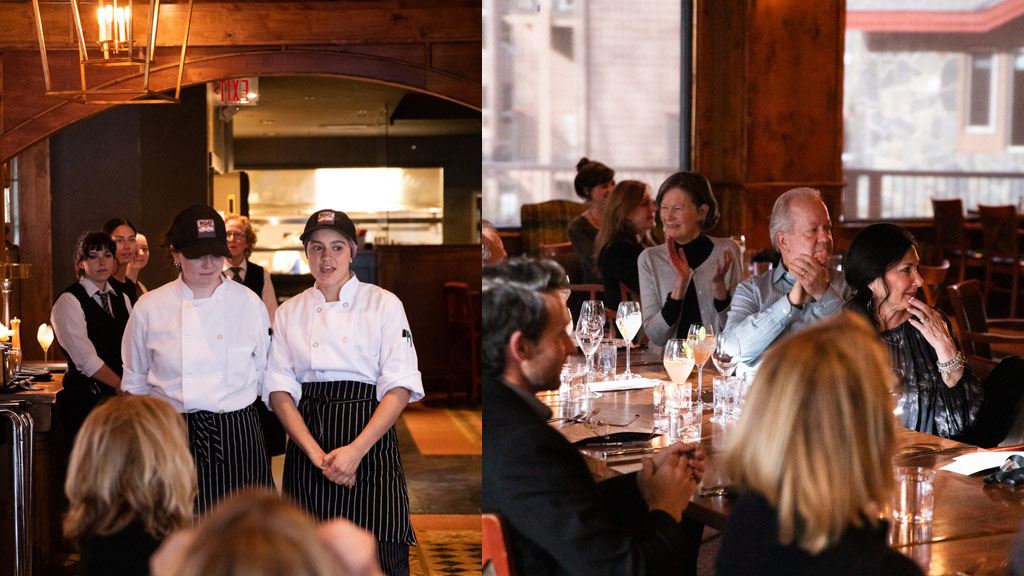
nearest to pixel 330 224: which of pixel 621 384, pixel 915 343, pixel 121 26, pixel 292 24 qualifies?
pixel 621 384

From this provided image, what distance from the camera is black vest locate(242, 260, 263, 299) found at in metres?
4.09

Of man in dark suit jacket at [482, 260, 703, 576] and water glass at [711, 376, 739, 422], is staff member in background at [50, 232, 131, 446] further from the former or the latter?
man in dark suit jacket at [482, 260, 703, 576]

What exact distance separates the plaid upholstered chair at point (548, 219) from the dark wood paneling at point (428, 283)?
21.6ft

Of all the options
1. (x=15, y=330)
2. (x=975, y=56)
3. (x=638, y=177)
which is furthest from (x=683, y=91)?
(x=15, y=330)

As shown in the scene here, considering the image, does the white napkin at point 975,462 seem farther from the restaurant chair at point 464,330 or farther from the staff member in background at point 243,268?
the restaurant chair at point 464,330

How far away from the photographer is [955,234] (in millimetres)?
2496

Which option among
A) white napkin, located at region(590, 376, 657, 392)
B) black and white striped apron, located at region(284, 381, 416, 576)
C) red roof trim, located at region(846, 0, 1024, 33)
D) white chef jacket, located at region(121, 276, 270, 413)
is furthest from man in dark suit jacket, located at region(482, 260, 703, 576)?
white chef jacket, located at region(121, 276, 270, 413)

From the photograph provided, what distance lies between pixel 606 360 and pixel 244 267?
8.75 ft

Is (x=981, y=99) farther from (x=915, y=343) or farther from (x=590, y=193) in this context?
(x=590, y=193)

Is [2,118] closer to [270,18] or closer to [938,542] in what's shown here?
[270,18]

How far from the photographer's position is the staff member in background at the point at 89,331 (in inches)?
147

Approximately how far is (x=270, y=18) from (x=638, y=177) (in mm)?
3852

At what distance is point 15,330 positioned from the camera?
437 cm

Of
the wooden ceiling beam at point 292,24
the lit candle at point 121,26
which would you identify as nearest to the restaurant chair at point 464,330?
the wooden ceiling beam at point 292,24
